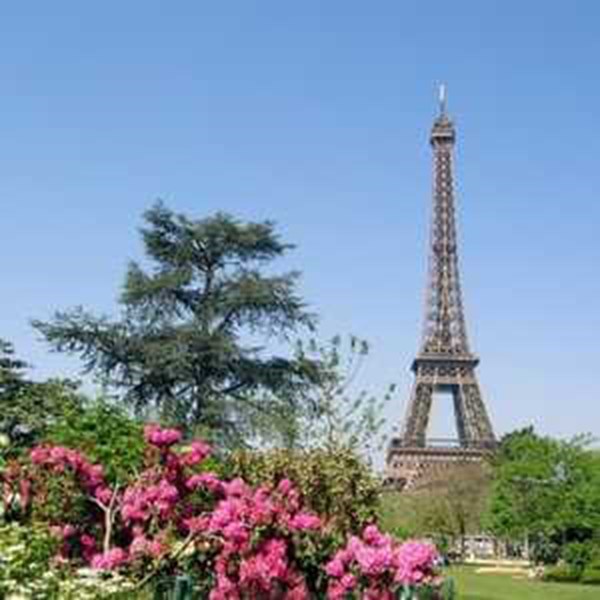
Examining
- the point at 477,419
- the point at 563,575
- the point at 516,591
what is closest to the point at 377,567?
the point at 516,591

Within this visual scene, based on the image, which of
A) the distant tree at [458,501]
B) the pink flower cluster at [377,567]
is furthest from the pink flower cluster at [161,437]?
the distant tree at [458,501]

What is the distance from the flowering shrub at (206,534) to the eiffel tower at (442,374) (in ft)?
221

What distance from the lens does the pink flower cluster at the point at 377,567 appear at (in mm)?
10703

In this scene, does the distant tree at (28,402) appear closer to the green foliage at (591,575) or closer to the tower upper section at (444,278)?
the green foliage at (591,575)

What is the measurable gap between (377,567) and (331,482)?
8.84ft

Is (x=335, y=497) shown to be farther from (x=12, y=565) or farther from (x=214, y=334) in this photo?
(x=214, y=334)

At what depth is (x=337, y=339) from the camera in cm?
1925

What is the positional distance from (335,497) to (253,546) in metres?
2.85

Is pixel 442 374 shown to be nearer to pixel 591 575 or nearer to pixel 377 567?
pixel 591 575

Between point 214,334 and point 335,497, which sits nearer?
point 335,497

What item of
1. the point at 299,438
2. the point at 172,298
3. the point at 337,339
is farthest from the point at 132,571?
the point at 172,298

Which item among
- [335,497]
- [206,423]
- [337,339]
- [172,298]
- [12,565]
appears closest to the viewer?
[12,565]

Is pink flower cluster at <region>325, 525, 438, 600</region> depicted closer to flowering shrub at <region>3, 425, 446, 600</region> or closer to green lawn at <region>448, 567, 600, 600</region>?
flowering shrub at <region>3, 425, 446, 600</region>

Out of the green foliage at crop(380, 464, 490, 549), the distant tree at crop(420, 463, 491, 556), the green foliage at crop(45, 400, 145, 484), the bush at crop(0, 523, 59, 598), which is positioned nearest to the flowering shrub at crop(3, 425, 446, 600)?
the green foliage at crop(45, 400, 145, 484)
